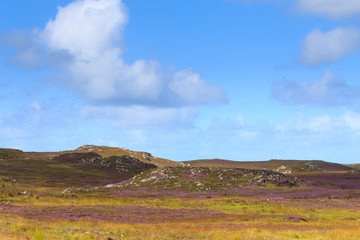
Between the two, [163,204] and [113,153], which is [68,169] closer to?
[113,153]

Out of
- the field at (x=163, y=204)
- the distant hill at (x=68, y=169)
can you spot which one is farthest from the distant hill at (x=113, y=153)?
the field at (x=163, y=204)

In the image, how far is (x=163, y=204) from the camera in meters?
57.9

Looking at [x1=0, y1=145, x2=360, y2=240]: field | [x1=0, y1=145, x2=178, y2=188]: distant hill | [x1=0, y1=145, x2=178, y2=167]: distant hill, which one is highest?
[x1=0, y1=145, x2=178, y2=167]: distant hill

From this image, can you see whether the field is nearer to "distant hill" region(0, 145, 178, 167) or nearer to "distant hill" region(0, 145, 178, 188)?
"distant hill" region(0, 145, 178, 188)

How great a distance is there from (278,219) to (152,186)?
48523 mm

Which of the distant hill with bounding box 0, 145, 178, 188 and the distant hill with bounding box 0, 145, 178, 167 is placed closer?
the distant hill with bounding box 0, 145, 178, 188

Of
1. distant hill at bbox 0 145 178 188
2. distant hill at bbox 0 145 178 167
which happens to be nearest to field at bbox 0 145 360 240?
distant hill at bbox 0 145 178 188

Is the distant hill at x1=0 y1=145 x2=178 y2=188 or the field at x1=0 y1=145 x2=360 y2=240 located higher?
the distant hill at x1=0 y1=145 x2=178 y2=188

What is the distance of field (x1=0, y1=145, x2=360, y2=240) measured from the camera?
29.2 metres

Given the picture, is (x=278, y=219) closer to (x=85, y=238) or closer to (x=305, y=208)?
(x=305, y=208)

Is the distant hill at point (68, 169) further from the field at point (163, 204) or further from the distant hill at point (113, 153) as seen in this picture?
the distant hill at point (113, 153)

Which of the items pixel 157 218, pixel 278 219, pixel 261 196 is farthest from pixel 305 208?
pixel 157 218

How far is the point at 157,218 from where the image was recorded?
41469 mm

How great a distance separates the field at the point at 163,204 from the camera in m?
29.2
